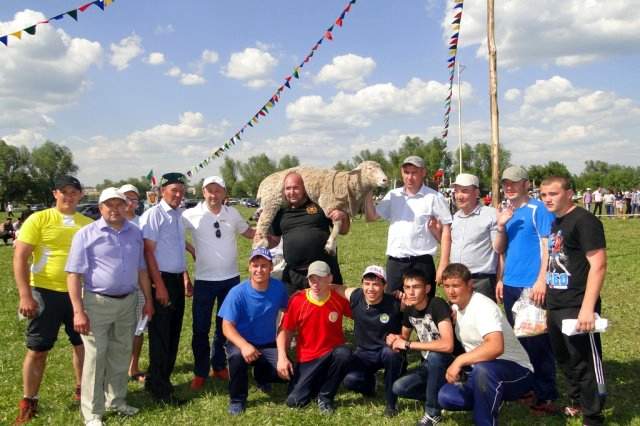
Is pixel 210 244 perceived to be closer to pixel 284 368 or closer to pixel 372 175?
pixel 284 368

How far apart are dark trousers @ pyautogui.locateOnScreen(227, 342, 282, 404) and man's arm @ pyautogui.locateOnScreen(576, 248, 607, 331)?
281 cm

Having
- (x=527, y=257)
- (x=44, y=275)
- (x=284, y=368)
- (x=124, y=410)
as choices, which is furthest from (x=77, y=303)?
(x=527, y=257)

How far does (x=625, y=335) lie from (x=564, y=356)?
3713 mm

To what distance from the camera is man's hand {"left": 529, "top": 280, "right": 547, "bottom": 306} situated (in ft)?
14.6

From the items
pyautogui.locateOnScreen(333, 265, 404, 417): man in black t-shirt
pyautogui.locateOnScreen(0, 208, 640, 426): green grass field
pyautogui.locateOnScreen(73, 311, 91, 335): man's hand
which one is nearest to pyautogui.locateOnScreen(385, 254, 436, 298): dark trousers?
pyautogui.locateOnScreen(333, 265, 404, 417): man in black t-shirt

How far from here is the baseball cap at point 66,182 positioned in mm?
4652

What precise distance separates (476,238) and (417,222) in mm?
617

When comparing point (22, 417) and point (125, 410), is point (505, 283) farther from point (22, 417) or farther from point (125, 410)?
point (22, 417)

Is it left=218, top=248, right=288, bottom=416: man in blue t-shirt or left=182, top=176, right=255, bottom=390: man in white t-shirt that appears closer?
left=218, top=248, right=288, bottom=416: man in blue t-shirt

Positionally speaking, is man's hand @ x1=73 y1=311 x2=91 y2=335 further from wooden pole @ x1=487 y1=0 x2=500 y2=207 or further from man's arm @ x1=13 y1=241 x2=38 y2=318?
wooden pole @ x1=487 y1=0 x2=500 y2=207

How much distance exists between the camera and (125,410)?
4684 mm

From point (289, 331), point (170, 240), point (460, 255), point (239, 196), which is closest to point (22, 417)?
point (170, 240)

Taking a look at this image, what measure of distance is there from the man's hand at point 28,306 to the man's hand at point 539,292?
4489 millimetres

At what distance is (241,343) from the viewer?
15.7ft
